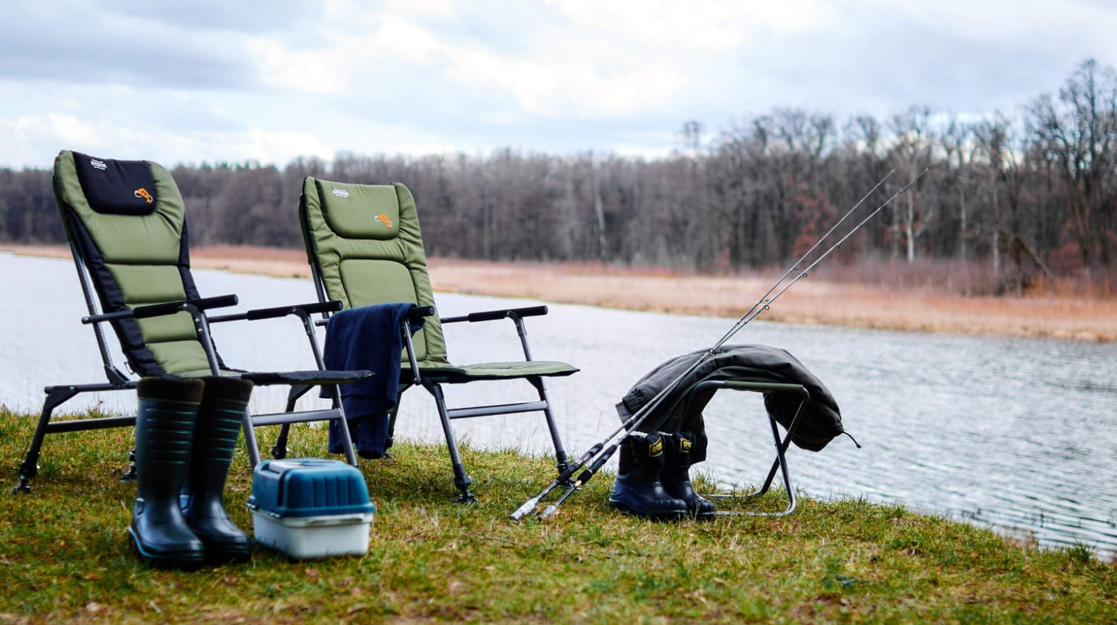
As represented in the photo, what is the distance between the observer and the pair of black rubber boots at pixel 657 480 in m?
3.59

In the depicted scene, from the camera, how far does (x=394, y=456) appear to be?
468cm

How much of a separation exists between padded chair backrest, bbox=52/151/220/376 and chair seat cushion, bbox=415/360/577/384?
820 millimetres

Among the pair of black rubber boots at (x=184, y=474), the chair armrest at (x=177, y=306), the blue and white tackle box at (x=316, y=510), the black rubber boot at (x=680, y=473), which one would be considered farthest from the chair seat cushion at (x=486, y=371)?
the pair of black rubber boots at (x=184, y=474)

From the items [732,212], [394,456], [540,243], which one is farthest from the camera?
[540,243]

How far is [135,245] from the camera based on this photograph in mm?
4121

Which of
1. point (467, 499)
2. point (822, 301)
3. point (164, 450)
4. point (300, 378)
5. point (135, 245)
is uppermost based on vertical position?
point (135, 245)

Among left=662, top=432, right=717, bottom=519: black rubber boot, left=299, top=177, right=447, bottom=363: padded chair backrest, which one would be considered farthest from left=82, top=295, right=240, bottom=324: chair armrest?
left=662, top=432, right=717, bottom=519: black rubber boot

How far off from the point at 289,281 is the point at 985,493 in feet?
94.1

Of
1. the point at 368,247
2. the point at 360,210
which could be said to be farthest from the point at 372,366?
the point at 360,210

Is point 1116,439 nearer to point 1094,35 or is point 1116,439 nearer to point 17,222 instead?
point 1094,35

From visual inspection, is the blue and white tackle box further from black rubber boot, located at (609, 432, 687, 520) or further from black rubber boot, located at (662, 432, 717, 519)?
black rubber boot, located at (662, 432, 717, 519)

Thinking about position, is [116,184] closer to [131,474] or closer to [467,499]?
[131,474]

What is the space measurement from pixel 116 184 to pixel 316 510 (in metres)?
2.08

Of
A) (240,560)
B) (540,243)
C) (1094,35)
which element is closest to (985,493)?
(240,560)
